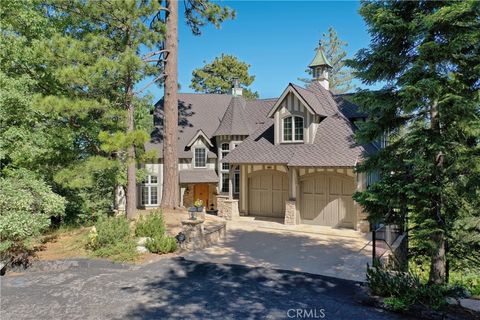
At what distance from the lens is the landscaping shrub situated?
35.6 feet

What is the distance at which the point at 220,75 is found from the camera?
4306cm

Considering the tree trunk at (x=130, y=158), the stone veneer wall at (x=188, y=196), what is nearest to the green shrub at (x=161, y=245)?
the tree trunk at (x=130, y=158)

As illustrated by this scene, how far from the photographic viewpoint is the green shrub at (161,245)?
35.5 feet

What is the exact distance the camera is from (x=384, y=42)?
7551 millimetres

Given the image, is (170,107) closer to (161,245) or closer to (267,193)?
(267,193)

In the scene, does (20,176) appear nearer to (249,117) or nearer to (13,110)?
(13,110)

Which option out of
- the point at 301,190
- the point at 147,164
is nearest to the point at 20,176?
the point at 147,164

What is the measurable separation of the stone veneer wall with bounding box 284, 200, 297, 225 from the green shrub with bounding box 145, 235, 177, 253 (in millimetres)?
6667

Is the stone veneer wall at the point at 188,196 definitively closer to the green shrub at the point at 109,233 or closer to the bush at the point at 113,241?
the bush at the point at 113,241

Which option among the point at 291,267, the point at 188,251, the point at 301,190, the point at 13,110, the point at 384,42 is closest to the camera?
the point at 384,42

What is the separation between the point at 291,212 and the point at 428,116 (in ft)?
30.3

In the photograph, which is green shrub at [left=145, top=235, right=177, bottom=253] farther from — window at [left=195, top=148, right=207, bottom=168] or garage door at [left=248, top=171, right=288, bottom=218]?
window at [left=195, top=148, right=207, bottom=168]

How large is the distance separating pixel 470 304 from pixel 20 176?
14.4 metres

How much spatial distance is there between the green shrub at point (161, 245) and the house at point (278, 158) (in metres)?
6.78
